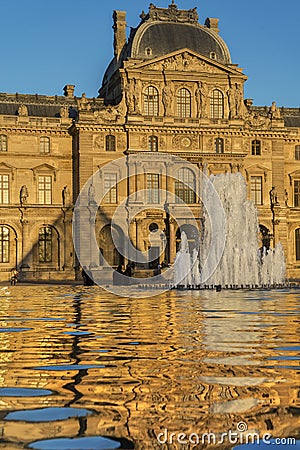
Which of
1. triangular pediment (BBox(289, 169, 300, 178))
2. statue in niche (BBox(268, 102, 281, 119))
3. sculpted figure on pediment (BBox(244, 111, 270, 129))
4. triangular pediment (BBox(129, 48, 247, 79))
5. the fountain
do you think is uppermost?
triangular pediment (BBox(129, 48, 247, 79))

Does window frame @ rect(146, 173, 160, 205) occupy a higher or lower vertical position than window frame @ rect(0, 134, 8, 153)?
lower

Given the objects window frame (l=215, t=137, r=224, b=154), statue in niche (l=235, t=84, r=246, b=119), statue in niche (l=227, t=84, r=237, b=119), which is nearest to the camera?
window frame (l=215, t=137, r=224, b=154)

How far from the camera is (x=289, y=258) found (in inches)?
2625

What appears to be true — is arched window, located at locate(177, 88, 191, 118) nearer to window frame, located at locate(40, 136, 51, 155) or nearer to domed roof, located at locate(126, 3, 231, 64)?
domed roof, located at locate(126, 3, 231, 64)

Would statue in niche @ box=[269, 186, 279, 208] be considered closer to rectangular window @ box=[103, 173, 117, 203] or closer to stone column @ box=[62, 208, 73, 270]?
rectangular window @ box=[103, 173, 117, 203]

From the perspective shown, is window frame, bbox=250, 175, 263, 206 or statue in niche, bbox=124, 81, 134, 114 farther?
window frame, bbox=250, 175, 263, 206

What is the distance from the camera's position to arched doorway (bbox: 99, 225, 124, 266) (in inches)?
2434

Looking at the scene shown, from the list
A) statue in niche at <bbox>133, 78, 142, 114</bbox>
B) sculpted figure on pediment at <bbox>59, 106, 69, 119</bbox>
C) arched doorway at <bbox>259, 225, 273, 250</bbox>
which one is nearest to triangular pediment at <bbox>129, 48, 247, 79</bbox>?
statue in niche at <bbox>133, 78, 142, 114</bbox>

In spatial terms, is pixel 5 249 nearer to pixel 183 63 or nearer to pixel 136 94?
pixel 136 94

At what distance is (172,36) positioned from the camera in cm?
6431

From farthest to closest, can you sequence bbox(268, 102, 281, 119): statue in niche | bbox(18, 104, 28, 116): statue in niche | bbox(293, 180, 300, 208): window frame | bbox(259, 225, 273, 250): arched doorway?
bbox(293, 180, 300, 208): window frame < bbox(268, 102, 281, 119): statue in niche < bbox(259, 225, 273, 250): arched doorway < bbox(18, 104, 28, 116): statue in niche

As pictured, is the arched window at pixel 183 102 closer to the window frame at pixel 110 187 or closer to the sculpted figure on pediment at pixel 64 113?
the window frame at pixel 110 187

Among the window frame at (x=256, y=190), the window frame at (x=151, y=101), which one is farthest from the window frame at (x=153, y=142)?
the window frame at (x=256, y=190)

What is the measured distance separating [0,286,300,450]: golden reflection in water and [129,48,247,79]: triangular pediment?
4454 cm
